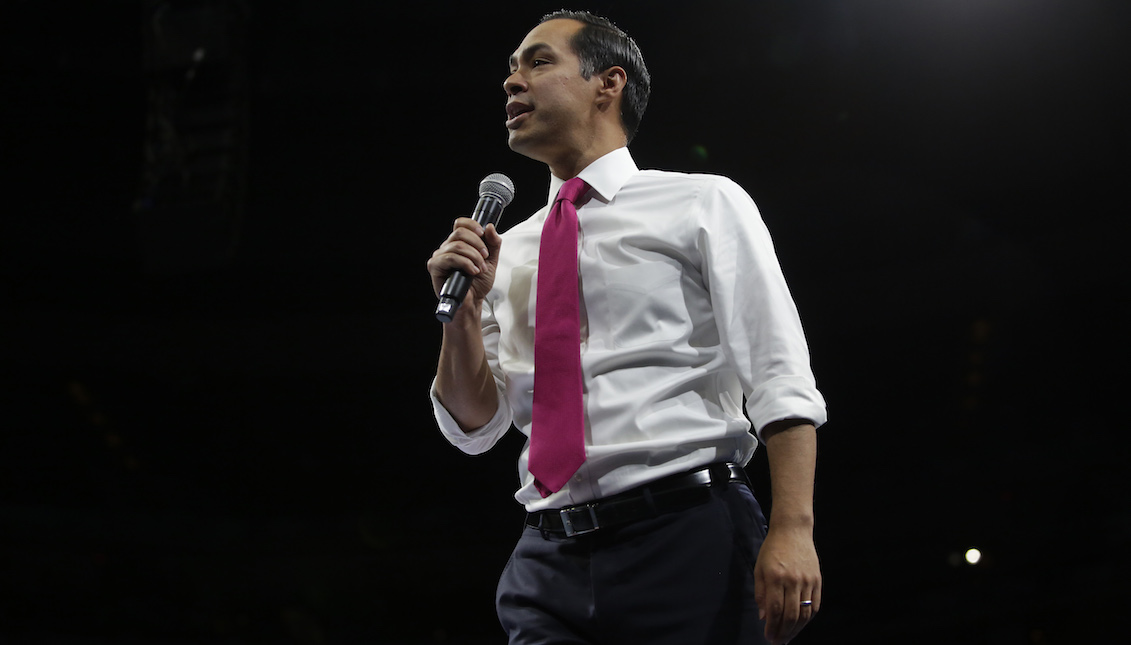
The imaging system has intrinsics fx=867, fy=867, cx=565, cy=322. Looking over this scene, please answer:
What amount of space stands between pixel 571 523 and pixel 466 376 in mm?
316

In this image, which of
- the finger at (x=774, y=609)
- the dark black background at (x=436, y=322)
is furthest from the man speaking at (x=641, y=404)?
the dark black background at (x=436, y=322)

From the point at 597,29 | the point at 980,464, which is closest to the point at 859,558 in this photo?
the point at 980,464

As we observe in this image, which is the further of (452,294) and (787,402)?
(452,294)

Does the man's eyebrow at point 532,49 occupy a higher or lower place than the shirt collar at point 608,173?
higher

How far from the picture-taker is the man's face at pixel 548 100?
4.71ft

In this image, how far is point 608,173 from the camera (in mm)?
1372

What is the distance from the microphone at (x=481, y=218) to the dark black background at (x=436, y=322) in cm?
265

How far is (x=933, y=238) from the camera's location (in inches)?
202

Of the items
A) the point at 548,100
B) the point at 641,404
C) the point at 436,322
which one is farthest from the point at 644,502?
the point at 436,322

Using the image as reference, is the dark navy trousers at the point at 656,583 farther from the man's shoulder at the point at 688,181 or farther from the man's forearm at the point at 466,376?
the man's shoulder at the point at 688,181

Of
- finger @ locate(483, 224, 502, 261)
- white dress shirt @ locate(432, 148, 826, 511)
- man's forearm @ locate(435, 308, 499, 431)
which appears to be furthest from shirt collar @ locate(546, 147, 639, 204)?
man's forearm @ locate(435, 308, 499, 431)

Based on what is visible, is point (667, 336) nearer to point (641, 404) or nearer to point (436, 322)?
point (641, 404)

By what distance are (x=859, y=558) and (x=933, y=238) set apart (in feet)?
6.61

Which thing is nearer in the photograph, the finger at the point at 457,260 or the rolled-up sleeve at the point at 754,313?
the rolled-up sleeve at the point at 754,313
